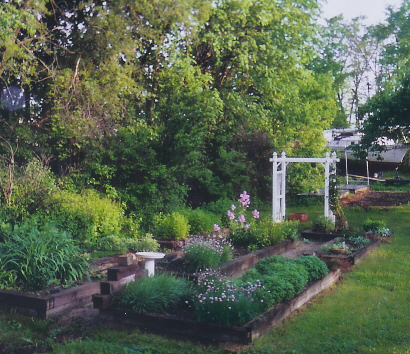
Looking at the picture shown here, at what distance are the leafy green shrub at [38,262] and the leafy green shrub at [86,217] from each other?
2.30 m

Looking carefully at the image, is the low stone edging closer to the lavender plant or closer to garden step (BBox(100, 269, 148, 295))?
garden step (BBox(100, 269, 148, 295))

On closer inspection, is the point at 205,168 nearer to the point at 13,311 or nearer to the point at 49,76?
the point at 49,76

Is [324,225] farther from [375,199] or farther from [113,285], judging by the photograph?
[375,199]

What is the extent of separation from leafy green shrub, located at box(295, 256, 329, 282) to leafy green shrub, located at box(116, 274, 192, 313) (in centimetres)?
221

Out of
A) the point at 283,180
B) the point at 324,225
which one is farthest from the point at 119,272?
the point at 283,180

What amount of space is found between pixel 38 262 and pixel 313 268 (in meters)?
4.05

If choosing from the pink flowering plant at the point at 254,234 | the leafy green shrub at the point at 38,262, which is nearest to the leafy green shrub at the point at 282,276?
the leafy green shrub at the point at 38,262

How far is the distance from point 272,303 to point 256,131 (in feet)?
39.0

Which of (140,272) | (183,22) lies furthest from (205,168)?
(140,272)

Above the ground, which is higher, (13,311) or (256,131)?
(256,131)

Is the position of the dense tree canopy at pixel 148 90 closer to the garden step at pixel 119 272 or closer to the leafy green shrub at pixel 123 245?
the leafy green shrub at pixel 123 245

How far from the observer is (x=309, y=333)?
5.79 meters

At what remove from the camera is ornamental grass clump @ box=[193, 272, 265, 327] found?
5.61 m

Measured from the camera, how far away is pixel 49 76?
12.0 m
